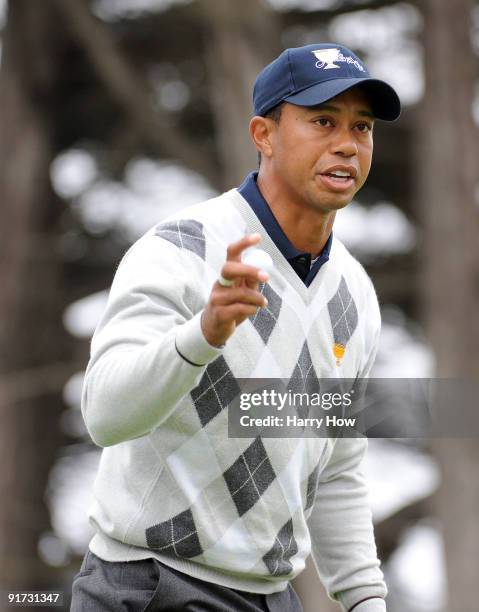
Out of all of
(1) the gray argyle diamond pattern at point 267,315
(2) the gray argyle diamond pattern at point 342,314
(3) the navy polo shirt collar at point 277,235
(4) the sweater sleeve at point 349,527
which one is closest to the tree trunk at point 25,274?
(4) the sweater sleeve at point 349,527

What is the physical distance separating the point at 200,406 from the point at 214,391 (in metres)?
0.04

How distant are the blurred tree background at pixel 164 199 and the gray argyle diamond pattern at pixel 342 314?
7.06 metres

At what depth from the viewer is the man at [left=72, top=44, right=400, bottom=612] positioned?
3.29 metres

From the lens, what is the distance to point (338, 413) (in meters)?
3.74

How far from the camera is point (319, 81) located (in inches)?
142

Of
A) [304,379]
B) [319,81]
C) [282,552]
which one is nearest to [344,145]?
[319,81]

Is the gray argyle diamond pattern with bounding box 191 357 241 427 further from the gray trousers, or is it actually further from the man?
the gray trousers

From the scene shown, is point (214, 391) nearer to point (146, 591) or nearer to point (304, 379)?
point (304, 379)

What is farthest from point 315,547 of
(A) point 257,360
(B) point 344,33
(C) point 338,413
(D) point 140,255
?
(B) point 344,33

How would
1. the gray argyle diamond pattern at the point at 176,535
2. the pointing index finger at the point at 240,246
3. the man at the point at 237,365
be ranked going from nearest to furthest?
the pointing index finger at the point at 240,246 < the man at the point at 237,365 < the gray argyle diamond pattern at the point at 176,535

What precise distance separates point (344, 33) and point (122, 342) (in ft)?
32.5

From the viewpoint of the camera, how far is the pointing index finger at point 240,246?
9.49 ft

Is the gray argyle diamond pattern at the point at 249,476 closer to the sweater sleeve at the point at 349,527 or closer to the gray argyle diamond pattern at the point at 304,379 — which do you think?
the gray argyle diamond pattern at the point at 304,379

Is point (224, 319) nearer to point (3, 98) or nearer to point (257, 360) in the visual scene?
point (257, 360)
